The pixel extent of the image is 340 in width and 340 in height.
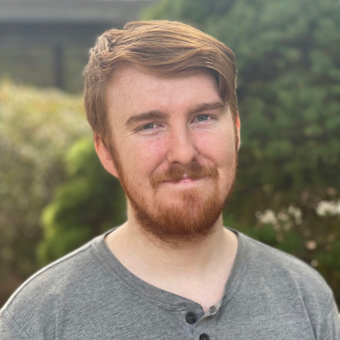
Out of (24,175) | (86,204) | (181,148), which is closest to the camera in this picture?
(181,148)

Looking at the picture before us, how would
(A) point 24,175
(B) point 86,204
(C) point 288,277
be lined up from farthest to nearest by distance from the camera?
(A) point 24,175, (B) point 86,204, (C) point 288,277

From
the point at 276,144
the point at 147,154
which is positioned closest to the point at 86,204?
the point at 276,144

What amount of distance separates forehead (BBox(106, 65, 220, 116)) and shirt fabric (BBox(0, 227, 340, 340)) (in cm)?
57

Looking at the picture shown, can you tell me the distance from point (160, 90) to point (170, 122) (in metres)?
0.11

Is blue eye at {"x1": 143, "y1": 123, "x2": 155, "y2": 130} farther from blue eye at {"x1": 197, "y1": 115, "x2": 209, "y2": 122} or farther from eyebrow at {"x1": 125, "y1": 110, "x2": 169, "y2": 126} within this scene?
blue eye at {"x1": 197, "y1": 115, "x2": 209, "y2": 122}

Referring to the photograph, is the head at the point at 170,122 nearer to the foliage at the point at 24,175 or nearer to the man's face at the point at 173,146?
the man's face at the point at 173,146

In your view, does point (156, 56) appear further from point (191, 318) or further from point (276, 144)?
point (276, 144)

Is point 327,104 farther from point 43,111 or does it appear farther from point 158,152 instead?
point 43,111

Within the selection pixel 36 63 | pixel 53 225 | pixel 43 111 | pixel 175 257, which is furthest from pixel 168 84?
pixel 36 63

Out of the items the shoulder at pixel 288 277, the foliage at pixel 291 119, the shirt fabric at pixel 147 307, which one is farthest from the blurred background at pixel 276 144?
the shirt fabric at pixel 147 307

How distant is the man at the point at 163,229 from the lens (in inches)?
63.4

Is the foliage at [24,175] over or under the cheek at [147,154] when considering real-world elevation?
under

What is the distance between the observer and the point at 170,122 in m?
1.61

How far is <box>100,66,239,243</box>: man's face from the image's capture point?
161cm
